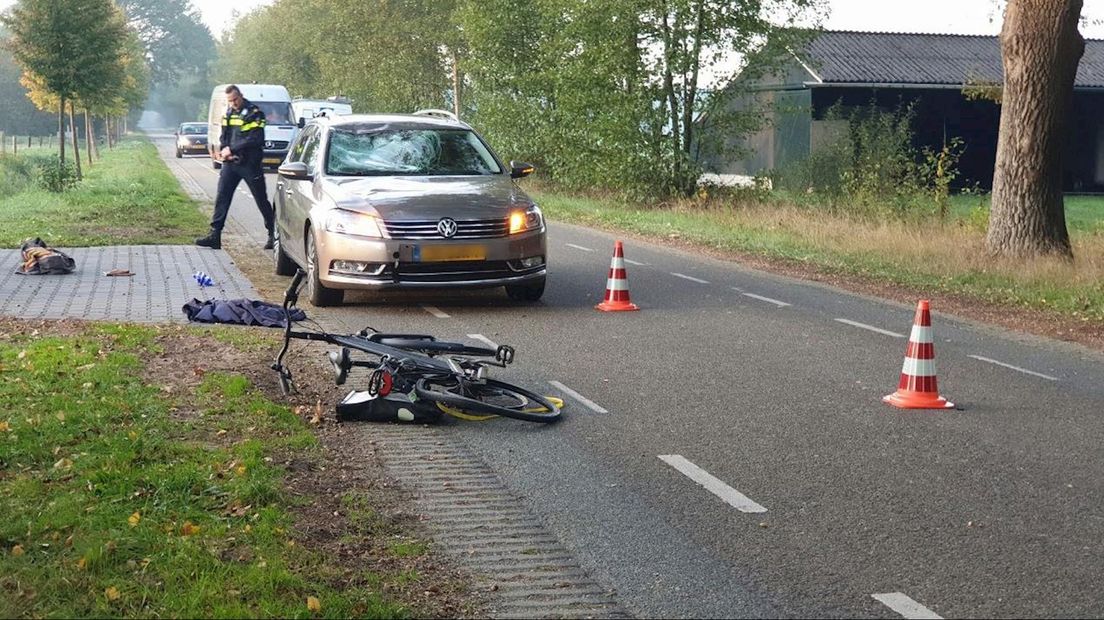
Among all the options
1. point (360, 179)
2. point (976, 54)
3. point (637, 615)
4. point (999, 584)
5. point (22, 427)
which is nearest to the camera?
point (637, 615)

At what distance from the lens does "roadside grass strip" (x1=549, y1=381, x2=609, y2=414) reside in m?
8.06

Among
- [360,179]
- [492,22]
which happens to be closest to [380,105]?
[492,22]

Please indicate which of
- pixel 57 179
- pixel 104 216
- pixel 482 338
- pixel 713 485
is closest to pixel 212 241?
pixel 104 216

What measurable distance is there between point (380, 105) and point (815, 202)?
3102 cm

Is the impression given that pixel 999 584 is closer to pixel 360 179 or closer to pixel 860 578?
pixel 860 578

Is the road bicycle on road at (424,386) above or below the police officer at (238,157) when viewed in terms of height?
below

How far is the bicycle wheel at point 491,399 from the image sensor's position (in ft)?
24.8

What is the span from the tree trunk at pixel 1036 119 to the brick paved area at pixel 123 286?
9263 mm

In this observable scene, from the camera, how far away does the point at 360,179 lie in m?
12.6

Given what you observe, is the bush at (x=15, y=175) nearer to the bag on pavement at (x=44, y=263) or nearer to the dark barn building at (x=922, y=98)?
the dark barn building at (x=922, y=98)

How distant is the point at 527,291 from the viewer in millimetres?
12766

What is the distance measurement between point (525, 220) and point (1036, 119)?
291 inches

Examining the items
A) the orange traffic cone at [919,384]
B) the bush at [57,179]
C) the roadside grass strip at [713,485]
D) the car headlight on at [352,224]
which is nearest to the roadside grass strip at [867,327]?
the orange traffic cone at [919,384]

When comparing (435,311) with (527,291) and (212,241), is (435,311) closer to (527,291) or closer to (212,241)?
(527,291)
